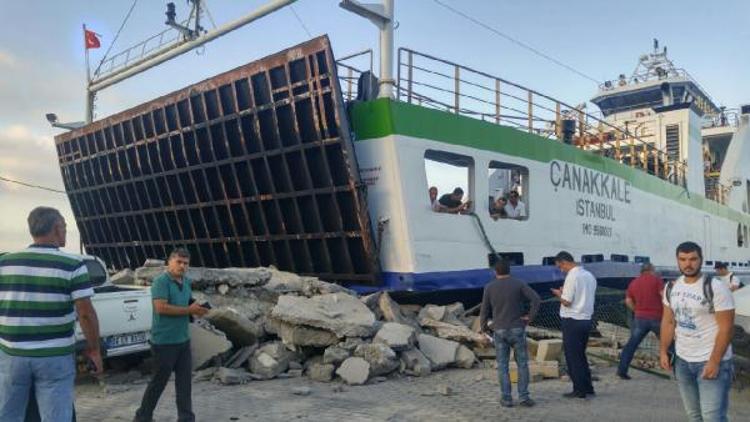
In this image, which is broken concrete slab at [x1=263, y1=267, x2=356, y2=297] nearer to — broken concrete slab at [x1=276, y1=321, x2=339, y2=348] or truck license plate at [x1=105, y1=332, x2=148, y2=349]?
broken concrete slab at [x1=276, y1=321, x2=339, y2=348]

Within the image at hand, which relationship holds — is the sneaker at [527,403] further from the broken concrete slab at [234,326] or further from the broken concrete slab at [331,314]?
the broken concrete slab at [234,326]

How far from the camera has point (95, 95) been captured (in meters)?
14.0

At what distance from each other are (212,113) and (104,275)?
4.14 meters

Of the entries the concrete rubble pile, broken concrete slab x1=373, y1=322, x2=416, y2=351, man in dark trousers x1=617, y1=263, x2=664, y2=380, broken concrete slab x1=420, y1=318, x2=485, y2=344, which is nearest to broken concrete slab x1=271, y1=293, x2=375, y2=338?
the concrete rubble pile

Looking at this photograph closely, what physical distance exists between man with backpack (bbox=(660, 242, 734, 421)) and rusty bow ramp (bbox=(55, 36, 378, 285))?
528cm

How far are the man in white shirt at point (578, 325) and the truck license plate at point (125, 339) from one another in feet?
14.1

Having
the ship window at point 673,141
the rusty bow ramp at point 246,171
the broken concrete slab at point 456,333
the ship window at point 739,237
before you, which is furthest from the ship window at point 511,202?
the ship window at point 739,237

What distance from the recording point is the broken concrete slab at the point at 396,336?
710 centimetres

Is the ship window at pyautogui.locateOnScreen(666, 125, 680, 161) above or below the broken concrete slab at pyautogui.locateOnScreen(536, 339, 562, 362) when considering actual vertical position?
above

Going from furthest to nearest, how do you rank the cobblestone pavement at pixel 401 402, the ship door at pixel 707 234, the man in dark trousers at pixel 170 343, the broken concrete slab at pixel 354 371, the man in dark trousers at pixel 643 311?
the ship door at pixel 707 234, the man in dark trousers at pixel 643 311, the broken concrete slab at pixel 354 371, the cobblestone pavement at pixel 401 402, the man in dark trousers at pixel 170 343

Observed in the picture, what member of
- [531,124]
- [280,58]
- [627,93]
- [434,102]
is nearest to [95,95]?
[280,58]

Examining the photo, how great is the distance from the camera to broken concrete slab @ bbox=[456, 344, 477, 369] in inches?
300

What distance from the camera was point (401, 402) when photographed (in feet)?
19.3

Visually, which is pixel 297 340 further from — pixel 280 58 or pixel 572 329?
pixel 280 58
